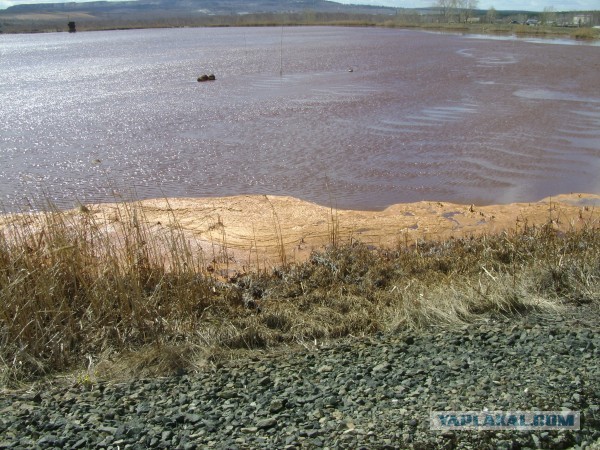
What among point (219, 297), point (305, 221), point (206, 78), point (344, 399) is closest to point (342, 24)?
point (206, 78)

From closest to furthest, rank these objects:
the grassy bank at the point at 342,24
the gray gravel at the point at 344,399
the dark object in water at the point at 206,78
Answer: the gray gravel at the point at 344,399, the dark object in water at the point at 206,78, the grassy bank at the point at 342,24

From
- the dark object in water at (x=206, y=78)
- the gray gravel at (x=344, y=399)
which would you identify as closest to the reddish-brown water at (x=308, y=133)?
the dark object in water at (x=206, y=78)

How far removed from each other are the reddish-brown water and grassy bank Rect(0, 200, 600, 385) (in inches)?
45.4

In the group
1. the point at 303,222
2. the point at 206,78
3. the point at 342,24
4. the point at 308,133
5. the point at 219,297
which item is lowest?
the point at 219,297

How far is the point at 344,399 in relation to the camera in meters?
3.79

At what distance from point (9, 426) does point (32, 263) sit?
198 cm

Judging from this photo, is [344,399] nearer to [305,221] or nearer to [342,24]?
[305,221]

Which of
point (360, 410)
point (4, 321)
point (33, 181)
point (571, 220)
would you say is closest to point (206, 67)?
point (33, 181)

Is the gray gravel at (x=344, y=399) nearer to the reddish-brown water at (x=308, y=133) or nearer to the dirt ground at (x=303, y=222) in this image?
the dirt ground at (x=303, y=222)

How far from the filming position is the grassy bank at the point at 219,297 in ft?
15.3

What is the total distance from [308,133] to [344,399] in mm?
9258

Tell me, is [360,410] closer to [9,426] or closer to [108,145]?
[9,426]

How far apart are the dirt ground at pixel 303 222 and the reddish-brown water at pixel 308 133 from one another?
1.85ft

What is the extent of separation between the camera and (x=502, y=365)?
4086 mm
